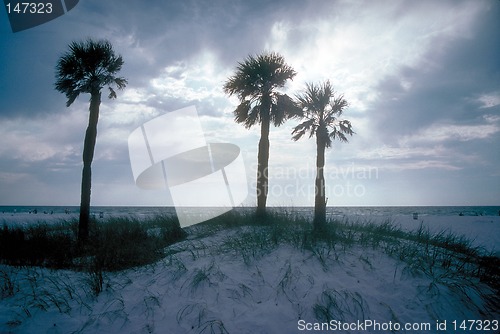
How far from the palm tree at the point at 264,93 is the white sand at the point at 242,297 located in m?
10.4

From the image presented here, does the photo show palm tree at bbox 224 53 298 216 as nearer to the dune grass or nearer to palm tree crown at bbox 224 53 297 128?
palm tree crown at bbox 224 53 297 128

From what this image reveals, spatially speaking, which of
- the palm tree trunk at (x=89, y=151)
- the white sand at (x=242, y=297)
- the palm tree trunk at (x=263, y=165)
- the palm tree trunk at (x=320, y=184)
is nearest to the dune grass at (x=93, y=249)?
the white sand at (x=242, y=297)

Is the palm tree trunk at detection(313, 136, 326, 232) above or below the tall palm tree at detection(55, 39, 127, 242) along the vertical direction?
below

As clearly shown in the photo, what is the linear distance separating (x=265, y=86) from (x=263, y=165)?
5.31m

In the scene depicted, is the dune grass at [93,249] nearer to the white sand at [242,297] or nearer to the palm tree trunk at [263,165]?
the white sand at [242,297]

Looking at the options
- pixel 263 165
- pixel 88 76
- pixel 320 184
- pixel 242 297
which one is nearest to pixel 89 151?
pixel 88 76

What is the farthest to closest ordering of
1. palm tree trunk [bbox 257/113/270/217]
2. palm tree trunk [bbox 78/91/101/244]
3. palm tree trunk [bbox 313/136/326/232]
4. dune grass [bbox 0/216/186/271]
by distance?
palm tree trunk [bbox 257/113/270/217] → palm tree trunk [bbox 313/136/326/232] → palm tree trunk [bbox 78/91/101/244] → dune grass [bbox 0/216/186/271]

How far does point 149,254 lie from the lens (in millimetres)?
8289

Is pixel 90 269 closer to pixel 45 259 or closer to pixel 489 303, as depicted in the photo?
pixel 45 259

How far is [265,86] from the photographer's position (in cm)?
1738

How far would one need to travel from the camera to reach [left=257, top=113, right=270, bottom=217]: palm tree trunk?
15727 mm

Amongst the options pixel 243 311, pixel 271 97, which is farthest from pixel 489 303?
pixel 271 97

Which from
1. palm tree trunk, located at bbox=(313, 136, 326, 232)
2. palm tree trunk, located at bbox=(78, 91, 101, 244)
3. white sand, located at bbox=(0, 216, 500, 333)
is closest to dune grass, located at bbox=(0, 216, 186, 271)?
white sand, located at bbox=(0, 216, 500, 333)

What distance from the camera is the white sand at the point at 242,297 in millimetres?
4977
